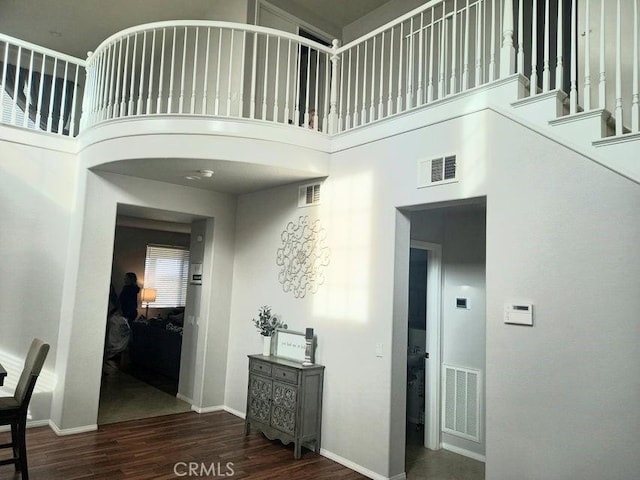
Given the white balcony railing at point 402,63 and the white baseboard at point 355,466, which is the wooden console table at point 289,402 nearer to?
the white baseboard at point 355,466

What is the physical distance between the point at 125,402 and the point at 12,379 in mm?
1381

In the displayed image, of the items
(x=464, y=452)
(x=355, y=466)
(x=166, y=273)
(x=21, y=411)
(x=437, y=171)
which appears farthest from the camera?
(x=166, y=273)

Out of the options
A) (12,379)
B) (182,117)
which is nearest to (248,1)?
(182,117)

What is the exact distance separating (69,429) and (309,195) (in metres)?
3.39

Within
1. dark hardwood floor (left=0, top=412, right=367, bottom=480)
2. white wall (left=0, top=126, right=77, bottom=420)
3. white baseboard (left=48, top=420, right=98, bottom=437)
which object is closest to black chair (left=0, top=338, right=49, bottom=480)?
dark hardwood floor (left=0, top=412, right=367, bottom=480)

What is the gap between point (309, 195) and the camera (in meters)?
4.89

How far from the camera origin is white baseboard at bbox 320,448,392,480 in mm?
3822

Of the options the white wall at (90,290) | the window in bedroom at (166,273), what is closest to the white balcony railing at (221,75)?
the white wall at (90,290)

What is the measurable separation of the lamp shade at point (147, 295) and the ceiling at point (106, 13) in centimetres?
501

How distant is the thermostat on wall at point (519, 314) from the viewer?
2.93m

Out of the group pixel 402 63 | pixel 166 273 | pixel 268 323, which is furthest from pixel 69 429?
pixel 166 273

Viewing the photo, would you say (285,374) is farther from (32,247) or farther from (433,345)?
(32,247)

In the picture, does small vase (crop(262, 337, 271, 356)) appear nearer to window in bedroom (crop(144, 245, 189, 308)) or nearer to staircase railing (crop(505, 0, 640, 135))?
A: staircase railing (crop(505, 0, 640, 135))

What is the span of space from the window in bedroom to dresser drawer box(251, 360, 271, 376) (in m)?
5.54
